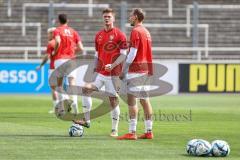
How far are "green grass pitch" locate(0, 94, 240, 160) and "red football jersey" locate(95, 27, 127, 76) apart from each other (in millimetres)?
1280

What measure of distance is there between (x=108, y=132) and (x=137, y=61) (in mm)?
1995

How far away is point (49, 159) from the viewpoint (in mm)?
11555

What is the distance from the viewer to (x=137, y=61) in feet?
49.8

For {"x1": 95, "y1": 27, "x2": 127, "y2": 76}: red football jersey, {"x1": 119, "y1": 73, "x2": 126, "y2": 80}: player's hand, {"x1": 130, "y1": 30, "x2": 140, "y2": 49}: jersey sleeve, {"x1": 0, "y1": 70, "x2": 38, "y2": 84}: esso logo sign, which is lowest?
{"x1": 0, "y1": 70, "x2": 38, "y2": 84}: esso logo sign

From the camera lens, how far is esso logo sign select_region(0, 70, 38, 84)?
32.5 meters

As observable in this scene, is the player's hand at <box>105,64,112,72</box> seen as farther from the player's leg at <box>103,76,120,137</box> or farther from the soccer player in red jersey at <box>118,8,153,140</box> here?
the player's leg at <box>103,76,120,137</box>

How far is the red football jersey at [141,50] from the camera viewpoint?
49.2 ft

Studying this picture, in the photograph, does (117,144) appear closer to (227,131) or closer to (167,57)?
(227,131)

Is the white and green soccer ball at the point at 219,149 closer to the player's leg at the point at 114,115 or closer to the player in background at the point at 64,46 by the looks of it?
the player's leg at the point at 114,115

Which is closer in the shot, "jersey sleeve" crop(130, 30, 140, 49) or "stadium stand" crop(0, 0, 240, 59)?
"jersey sleeve" crop(130, 30, 140, 49)

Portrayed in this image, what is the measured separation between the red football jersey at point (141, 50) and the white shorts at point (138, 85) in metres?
0.09

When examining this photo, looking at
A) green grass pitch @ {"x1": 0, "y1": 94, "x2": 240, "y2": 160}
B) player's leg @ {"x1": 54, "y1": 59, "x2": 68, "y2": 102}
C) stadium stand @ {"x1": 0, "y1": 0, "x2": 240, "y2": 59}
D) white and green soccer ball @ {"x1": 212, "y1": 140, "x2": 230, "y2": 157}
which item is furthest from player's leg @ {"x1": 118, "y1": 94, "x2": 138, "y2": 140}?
stadium stand @ {"x1": 0, "y1": 0, "x2": 240, "y2": 59}

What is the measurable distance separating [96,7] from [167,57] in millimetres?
5091

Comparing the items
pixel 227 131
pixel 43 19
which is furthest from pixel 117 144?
pixel 43 19
